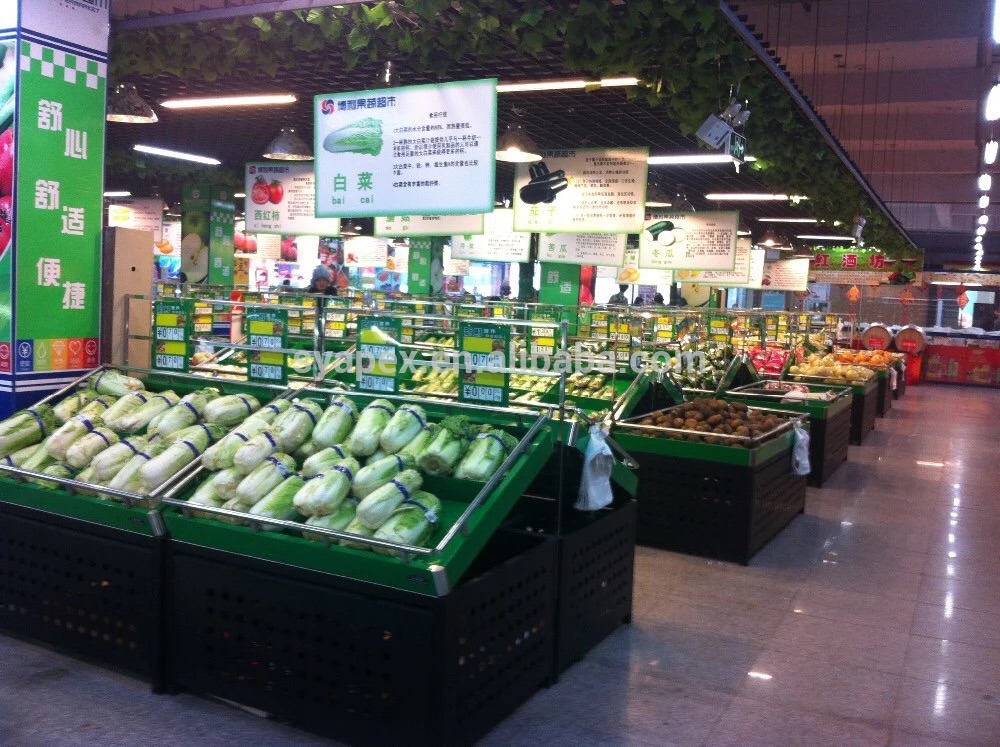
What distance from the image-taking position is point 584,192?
8875mm

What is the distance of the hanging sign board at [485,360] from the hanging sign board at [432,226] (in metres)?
4.80

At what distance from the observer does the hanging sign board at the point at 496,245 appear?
1278 centimetres

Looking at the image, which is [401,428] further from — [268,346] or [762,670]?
[762,670]

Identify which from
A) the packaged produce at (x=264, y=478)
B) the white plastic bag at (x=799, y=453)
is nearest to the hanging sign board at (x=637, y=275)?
the white plastic bag at (x=799, y=453)

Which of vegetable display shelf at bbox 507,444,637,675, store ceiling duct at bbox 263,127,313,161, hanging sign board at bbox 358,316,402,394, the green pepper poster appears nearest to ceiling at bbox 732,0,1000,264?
hanging sign board at bbox 358,316,402,394

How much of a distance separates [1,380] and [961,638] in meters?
5.28

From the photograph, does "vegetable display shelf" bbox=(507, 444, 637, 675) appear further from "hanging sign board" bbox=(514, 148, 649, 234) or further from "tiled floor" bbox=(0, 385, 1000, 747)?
"hanging sign board" bbox=(514, 148, 649, 234)

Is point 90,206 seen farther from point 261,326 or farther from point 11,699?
point 11,699

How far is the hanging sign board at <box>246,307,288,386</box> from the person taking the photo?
4480 millimetres

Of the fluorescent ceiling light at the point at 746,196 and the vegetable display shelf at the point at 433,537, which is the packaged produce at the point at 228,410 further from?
the fluorescent ceiling light at the point at 746,196

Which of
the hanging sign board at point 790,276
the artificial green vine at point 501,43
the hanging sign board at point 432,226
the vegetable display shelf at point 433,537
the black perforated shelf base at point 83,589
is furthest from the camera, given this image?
the hanging sign board at point 790,276

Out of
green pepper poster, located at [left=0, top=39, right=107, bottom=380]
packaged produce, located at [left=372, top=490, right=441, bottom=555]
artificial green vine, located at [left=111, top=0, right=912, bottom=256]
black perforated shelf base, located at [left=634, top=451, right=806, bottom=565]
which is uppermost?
artificial green vine, located at [left=111, top=0, right=912, bottom=256]

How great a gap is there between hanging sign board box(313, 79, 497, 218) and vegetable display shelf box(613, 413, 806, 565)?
7.35 feet

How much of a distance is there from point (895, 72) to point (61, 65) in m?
10.6
